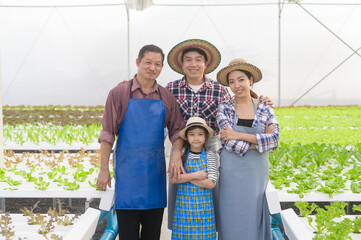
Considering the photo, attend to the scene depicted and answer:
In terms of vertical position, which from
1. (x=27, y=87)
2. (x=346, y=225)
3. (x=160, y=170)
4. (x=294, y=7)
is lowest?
(x=346, y=225)

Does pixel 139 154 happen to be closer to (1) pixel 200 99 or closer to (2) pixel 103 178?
(2) pixel 103 178

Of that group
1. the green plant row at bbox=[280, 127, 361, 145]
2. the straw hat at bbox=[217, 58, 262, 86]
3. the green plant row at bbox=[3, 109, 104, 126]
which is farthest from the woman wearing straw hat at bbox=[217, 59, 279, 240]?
the green plant row at bbox=[3, 109, 104, 126]

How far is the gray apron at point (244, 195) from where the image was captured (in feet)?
7.41

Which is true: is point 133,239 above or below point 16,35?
below

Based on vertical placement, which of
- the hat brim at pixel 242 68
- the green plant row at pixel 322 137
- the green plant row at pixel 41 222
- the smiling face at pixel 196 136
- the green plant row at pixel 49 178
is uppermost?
the hat brim at pixel 242 68

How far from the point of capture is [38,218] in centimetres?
233

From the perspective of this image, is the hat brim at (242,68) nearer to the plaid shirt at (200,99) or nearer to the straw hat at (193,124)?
the plaid shirt at (200,99)

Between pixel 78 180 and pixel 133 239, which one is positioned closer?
pixel 133 239

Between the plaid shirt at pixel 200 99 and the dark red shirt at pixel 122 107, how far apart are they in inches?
6.1

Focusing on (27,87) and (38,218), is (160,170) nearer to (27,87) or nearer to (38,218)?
(38,218)

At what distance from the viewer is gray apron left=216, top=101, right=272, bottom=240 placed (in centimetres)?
226

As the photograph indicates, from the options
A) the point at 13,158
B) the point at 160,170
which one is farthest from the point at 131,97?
the point at 13,158

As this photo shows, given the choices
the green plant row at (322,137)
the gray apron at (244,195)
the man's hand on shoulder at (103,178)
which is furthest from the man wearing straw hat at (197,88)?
the green plant row at (322,137)

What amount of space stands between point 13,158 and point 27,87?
356 inches
